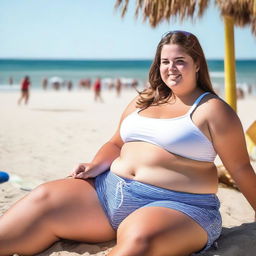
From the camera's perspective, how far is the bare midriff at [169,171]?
2205 mm

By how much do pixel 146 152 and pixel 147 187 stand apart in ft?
0.61

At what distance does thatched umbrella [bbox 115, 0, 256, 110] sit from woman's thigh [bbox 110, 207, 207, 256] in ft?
7.45

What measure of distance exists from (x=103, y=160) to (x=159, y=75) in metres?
0.62

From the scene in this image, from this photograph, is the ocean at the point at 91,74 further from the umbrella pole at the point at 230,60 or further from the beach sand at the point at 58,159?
the umbrella pole at the point at 230,60

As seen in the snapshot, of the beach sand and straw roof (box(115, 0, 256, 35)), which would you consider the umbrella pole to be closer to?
straw roof (box(115, 0, 256, 35))

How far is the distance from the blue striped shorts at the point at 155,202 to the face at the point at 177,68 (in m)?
0.58

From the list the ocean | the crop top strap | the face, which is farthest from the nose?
the ocean

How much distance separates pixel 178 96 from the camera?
7.91 feet

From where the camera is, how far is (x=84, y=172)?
8.32 feet

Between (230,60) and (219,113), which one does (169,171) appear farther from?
(230,60)

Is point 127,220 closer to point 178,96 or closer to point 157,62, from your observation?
point 178,96

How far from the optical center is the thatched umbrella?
3.85m

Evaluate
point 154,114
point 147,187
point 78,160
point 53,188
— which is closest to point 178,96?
point 154,114

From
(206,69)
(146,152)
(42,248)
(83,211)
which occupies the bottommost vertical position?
(42,248)
